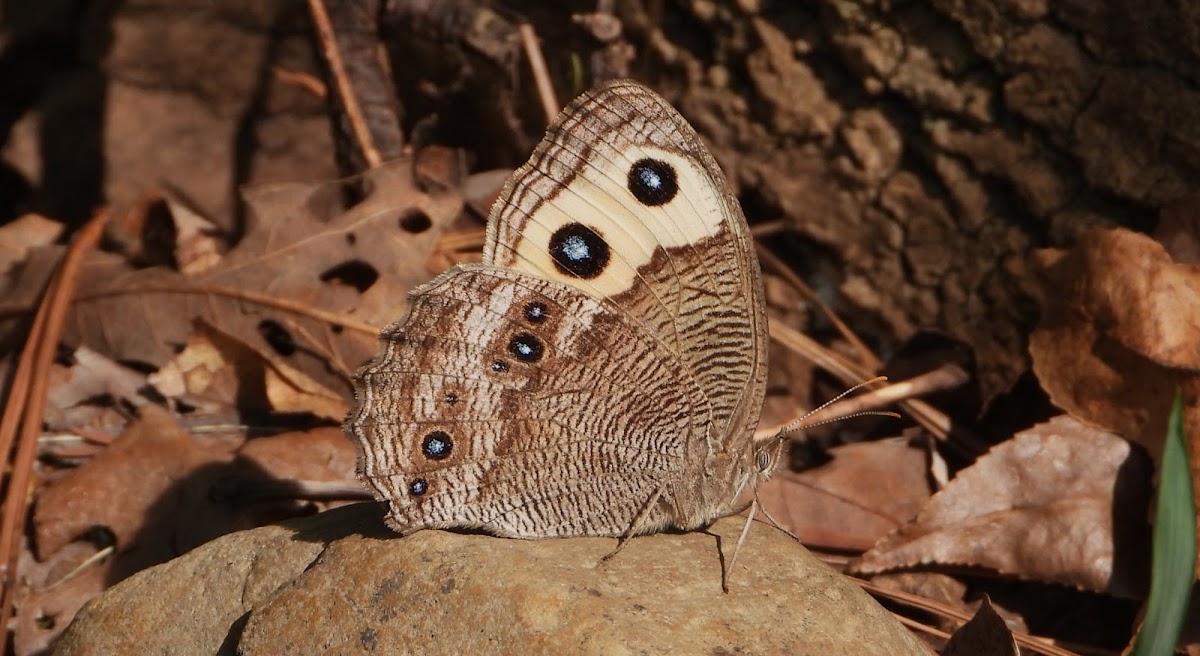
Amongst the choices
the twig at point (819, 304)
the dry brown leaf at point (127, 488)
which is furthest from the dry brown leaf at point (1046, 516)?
the dry brown leaf at point (127, 488)

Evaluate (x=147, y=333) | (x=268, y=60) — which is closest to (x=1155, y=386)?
(x=147, y=333)

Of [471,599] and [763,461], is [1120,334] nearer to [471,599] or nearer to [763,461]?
[763,461]

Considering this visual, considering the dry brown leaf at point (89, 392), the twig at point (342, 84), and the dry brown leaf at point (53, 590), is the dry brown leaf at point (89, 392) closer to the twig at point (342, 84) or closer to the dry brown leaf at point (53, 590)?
the dry brown leaf at point (53, 590)

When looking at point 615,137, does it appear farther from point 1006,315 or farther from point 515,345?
point 1006,315

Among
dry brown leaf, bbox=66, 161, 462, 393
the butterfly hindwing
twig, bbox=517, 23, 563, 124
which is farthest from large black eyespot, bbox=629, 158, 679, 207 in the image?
twig, bbox=517, 23, 563, 124

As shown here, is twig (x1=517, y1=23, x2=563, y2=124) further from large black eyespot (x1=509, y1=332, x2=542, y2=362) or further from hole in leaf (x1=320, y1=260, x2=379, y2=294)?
large black eyespot (x1=509, y1=332, x2=542, y2=362)

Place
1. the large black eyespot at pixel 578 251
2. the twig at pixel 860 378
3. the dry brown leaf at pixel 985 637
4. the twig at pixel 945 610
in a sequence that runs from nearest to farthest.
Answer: the dry brown leaf at pixel 985 637 → the large black eyespot at pixel 578 251 → the twig at pixel 945 610 → the twig at pixel 860 378
